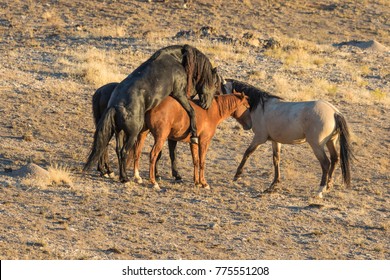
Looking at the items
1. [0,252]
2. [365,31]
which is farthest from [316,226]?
[365,31]

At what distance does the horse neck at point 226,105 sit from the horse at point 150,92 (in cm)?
18

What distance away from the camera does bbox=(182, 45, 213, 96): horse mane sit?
15898 mm

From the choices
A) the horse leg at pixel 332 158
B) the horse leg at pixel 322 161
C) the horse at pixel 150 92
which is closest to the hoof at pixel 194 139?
the horse at pixel 150 92

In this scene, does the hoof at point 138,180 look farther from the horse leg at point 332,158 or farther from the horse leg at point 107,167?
the horse leg at point 332,158

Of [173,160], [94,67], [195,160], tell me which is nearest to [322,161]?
[195,160]

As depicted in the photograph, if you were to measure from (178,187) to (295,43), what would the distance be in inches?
591

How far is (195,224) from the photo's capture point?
13.2 metres

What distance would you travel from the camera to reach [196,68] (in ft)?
52.5

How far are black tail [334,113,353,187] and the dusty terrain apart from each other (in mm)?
336

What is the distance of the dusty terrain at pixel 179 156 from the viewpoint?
12430 mm

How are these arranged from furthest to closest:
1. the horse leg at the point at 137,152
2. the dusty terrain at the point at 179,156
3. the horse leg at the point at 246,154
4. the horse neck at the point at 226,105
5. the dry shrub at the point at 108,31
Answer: the dry shrub at the point at 108,31, the horse neck at the point at 226,105, the horse leg at the point at 246,154, the horse leg at the point at 137,152, the dusty terrain at the point at 179,156

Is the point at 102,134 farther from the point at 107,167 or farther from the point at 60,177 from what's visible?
the point at 107,167

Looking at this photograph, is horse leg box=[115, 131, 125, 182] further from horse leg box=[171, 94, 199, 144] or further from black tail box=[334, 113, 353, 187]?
black tail box=[334, 113, 353, 187]

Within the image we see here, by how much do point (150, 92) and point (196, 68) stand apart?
134 centimetres
